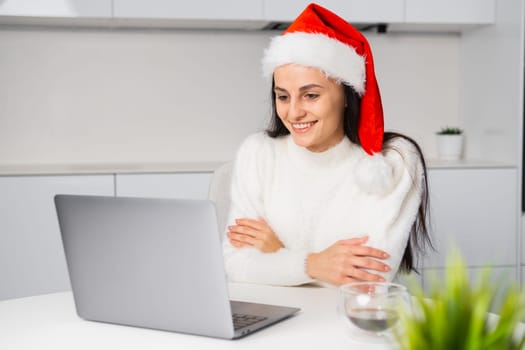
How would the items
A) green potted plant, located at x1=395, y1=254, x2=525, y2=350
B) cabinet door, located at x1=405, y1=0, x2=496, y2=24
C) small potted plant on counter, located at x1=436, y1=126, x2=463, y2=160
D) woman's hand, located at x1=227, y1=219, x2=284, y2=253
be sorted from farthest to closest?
small potted plant on counter, located at x1=436, y1=126, x2=463, y2=160
cabinet door, located at x1=405, y1=0, x2=496, y2=24
woman's hand, located at x1=227, y1=219, x2=284, y2=253
green potted plant, located at x1=395, y1=254, x2=525, y2=350

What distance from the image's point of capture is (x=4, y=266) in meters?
3.09

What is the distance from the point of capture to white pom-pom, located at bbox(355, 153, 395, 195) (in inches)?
73.5

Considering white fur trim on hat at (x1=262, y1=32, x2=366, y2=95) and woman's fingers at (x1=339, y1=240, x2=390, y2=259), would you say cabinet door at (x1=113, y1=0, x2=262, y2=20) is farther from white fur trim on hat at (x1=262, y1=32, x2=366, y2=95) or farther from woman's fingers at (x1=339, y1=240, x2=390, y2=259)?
woman's fingers at (x1=339, y1=240, x2=390, y2=259)

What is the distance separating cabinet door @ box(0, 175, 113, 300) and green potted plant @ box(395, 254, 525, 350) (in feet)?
8.88

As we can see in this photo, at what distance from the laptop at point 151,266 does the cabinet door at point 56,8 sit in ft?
6.87

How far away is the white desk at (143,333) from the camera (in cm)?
116

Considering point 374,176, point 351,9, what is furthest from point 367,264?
point 351,9

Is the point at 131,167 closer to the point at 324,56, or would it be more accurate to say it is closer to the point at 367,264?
the point at 324,56

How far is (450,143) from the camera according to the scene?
12.3 ft

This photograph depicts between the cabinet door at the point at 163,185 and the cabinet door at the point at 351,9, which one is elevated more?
the cabinet door at the point at 351,9

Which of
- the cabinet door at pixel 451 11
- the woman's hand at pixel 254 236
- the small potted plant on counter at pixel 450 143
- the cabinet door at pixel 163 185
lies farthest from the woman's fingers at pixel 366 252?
the small potted plant on counter at pixel 450 143

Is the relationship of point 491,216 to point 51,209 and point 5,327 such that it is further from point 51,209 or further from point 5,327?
point 5,327

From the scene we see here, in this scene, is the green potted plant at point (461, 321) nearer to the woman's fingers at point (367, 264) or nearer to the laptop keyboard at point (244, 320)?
the laptop keyboard at point (244, 320)

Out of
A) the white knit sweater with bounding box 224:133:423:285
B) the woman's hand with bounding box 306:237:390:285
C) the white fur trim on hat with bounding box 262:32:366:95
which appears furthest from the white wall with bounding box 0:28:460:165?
the woman's hand with bounding box 306:237:390:285
